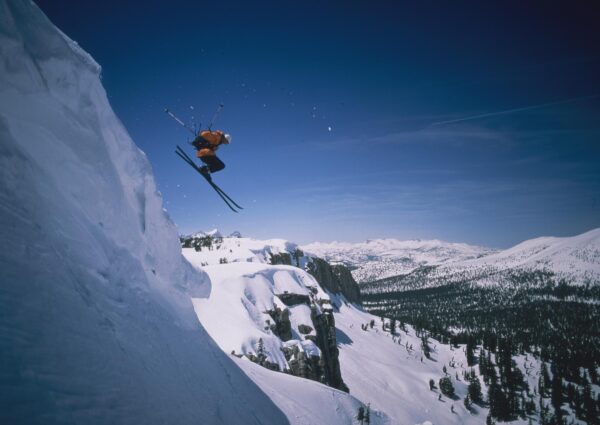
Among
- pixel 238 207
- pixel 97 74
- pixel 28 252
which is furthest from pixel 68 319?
pixel 238 207

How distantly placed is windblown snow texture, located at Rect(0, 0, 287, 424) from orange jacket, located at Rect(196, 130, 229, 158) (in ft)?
9.65

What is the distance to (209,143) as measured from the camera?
14.8 meters

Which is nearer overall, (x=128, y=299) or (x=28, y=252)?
(x=28, y=252)

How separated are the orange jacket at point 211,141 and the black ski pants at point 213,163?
0.78ft

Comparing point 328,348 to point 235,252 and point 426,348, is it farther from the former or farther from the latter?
point 426,348

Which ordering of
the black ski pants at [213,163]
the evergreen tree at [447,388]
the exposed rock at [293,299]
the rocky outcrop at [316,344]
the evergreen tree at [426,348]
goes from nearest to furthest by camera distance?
1. the black ski pants at [213,163]
2. the rocky outcrop at [316,344]
3. the exposed rock at [293,299]
4. the evergreen tree at [447,388]
5. the evergreen tree at [426,348]

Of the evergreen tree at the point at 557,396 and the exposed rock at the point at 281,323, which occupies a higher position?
the exposed rock at the point at 281,323

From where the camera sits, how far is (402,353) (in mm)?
113688

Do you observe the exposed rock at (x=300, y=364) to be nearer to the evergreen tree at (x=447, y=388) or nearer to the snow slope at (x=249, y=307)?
the snow slope at (x=249, y=307)

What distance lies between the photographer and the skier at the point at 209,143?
14.6 meters

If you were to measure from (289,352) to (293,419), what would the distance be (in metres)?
24.0

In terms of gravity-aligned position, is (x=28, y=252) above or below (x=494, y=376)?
above

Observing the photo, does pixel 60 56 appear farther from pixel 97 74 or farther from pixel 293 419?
pixel 293 419

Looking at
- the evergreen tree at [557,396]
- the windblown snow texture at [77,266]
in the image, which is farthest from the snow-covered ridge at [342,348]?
the evergreen tree at [557,396]
